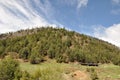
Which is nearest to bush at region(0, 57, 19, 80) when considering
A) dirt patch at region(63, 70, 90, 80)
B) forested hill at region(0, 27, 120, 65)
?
dirt patch at region(63, 70, 90, 80)

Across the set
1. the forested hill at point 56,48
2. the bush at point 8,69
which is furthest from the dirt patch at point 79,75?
the forested hill at point 56,48

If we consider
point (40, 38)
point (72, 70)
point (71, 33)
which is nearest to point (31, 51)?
point (40, 38)

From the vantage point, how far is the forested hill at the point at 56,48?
134550mm

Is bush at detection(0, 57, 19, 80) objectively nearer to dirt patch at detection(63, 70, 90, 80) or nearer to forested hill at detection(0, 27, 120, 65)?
dirt patch at detection(63, 70, 90, 80)

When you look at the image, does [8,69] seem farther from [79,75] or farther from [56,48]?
[56,48]

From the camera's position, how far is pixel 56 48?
141125 millimetres

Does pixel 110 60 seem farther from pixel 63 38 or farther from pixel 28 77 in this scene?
pixel 28 77

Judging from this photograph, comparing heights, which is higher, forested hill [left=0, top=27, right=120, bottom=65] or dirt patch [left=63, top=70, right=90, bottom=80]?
forested hill [left=0, top=27, right=120, bottom=65]

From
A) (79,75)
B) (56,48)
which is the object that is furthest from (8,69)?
(56,48)

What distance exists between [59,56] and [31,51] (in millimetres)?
14317

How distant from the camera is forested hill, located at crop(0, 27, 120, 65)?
441 feet

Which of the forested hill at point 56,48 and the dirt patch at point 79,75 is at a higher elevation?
the forested hill at point 56,48

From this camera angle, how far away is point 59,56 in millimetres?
133625

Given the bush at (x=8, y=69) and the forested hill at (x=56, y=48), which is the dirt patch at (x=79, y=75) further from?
the forested hill at (x=56, y=48)
